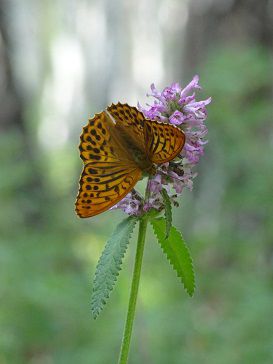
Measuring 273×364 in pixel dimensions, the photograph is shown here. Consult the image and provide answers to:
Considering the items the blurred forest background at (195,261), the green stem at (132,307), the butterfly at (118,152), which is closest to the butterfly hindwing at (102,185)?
the butterfly at (118,152)

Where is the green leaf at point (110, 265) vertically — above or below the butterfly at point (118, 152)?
below

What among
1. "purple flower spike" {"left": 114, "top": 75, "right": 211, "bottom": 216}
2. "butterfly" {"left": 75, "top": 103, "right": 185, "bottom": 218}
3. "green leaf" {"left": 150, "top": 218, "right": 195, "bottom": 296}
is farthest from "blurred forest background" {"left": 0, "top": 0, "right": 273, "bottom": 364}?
"butterfly" {"left": 75, "top": 103, "right": 185, "bottom": 218}

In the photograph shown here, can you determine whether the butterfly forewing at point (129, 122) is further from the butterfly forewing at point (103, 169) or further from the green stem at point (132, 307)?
the green stem at point (132, 307)

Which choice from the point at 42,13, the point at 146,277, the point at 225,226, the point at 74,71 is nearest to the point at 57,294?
the point at 146,277

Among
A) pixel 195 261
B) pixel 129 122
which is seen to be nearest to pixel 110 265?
pixel 129 122

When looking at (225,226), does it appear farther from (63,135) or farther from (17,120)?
(63,135)

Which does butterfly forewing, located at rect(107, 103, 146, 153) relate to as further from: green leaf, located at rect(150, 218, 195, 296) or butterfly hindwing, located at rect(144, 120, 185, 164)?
green leaf, located at rect(150, 218, 195, 296)
